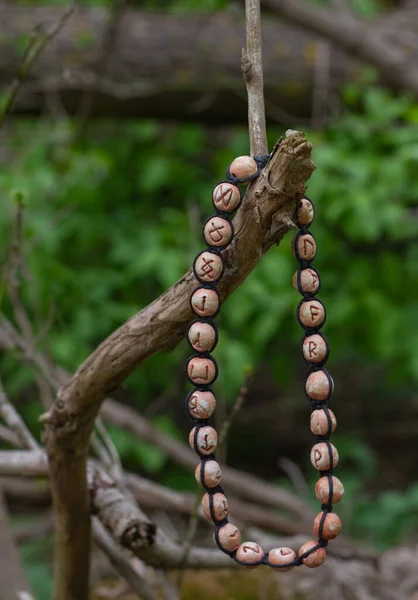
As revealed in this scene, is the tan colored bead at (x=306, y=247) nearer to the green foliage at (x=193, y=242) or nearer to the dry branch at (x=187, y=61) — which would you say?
the green foliage at (x=193, y=242)

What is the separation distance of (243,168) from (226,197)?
1.6 inches

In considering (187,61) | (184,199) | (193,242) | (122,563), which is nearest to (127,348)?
(122,563)

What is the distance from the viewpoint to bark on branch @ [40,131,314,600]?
2.93ft

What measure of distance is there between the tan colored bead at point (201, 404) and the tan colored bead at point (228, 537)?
5.9 inches

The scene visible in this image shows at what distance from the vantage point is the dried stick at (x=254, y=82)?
3.06 feet

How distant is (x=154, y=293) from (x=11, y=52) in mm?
1097

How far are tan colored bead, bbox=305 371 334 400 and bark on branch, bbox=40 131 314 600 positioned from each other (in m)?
0.16

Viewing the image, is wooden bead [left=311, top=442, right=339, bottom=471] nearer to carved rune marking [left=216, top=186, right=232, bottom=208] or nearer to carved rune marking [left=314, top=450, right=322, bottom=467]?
carved rune marking [left=314, top=450, right=322, bottom=467]

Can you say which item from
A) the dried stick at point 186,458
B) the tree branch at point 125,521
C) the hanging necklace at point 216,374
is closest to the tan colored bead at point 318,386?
the hanging necklace at point 216,374

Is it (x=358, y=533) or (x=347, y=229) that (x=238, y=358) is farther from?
(x=358, y=533)

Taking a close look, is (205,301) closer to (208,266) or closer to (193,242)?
(208,266)

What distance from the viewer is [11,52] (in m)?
2.91

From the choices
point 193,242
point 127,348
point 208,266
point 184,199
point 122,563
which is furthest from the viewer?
point 184,199

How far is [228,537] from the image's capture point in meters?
0.96
